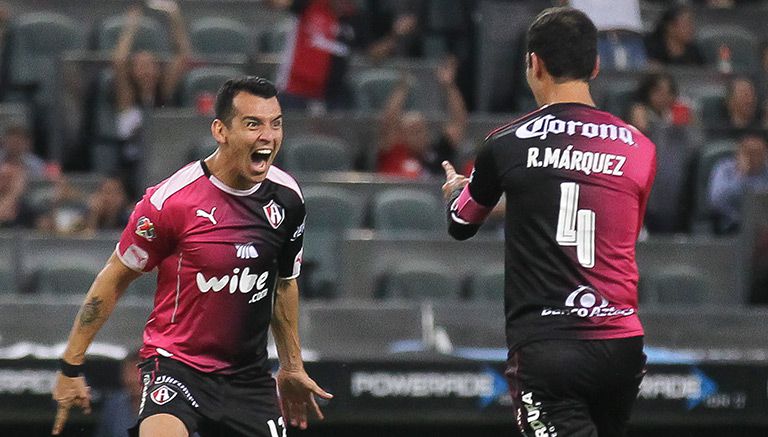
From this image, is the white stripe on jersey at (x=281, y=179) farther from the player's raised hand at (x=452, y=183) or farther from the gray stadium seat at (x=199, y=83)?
the gray stadium seat at (x=199, y=83)

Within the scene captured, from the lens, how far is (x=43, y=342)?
8.93 metres

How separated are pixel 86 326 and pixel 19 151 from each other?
633cm

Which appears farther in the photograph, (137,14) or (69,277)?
(137,14)

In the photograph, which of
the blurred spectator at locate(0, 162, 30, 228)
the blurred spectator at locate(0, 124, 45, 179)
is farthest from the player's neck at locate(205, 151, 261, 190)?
the blurred spectator at locate(0, 124, 45, 179)

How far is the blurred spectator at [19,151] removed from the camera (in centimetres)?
1155

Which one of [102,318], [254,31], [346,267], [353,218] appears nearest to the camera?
[102,318]

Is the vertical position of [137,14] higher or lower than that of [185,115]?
higher

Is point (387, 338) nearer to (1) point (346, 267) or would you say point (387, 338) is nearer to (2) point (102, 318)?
(1) point (346, 267)

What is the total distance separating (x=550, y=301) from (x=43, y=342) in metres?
4.80

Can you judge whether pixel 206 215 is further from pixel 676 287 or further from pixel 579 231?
pixel 676 287

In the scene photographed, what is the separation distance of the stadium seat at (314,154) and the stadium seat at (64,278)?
2.22 m

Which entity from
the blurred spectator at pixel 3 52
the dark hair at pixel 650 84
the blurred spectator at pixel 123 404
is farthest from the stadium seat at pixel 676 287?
the blurred spectator at pixel 3 52

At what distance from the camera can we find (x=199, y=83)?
12523mm

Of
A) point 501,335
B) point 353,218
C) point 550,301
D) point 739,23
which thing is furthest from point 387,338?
point 739,23
